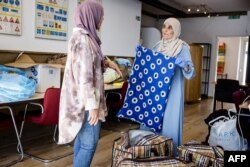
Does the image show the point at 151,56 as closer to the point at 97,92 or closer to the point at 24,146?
the point at 97,92

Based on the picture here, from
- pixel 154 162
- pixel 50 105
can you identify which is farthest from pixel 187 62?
pixel 50 105

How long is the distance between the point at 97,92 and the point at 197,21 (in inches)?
300

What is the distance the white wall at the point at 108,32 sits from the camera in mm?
3635

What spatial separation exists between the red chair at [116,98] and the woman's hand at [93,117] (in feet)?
7.45

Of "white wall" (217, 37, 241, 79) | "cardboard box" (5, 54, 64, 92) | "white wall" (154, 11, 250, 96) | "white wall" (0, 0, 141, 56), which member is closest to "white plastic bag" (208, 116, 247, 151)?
"cardboard box" (5, 54, 64, 92)

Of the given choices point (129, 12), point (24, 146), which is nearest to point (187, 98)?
point (129, 12)

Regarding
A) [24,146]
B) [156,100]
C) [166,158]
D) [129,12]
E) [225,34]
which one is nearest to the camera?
[166,158]

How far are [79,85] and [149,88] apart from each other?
0.86 metres

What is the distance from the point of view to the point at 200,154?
2.15m

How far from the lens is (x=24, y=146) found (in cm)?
345

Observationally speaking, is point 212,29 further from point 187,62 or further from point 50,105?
point 50,105

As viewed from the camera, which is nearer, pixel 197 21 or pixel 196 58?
pixel 196 58

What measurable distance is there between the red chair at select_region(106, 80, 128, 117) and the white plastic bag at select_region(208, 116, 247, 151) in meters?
1.39

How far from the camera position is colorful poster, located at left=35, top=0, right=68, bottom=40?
151 inches
